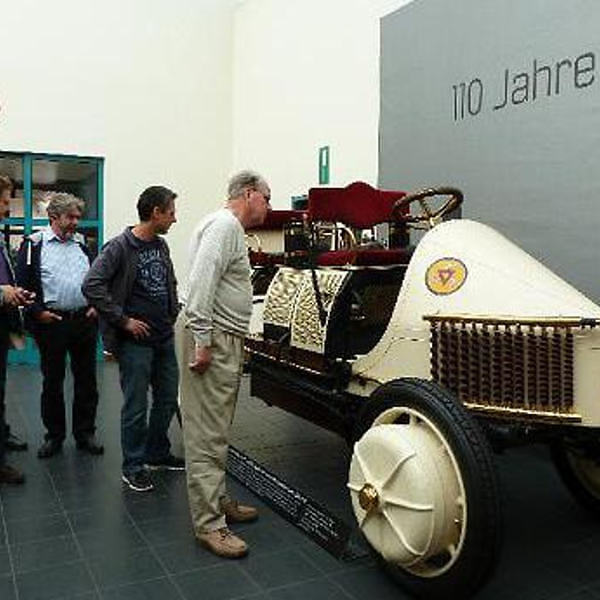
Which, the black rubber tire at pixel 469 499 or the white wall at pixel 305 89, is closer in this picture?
the black rubber tire at pixel 469 499

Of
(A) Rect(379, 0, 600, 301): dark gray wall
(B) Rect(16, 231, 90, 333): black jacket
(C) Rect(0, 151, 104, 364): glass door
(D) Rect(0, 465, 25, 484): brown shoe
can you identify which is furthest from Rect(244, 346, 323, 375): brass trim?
(C) Rect(0, 151, 104, 364): glass door

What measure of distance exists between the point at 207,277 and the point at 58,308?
166cm

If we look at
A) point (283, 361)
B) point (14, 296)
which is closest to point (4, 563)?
point (14, 296)

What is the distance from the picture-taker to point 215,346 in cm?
258

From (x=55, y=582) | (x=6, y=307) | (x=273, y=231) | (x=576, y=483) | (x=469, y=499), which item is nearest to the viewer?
(x=469, y=499)

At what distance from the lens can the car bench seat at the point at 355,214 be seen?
321 centimetres

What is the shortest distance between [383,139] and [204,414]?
3.68 meters

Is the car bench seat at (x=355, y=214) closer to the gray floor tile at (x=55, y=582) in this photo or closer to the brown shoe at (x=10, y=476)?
the gray floor tile at (x=55, y=582)

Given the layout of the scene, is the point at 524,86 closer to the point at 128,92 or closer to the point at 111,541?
the point at 111,541

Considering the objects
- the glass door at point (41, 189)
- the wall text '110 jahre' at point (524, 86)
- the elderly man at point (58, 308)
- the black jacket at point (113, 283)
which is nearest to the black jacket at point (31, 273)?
the elderly man at point (58, 308)

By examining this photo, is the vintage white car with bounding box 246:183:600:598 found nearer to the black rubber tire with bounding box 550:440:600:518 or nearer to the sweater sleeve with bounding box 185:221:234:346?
the black rubber tire with bounding box 550:440:600:518

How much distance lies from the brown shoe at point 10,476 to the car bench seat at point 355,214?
188cm

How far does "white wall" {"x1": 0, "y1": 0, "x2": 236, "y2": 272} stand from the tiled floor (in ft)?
15.2

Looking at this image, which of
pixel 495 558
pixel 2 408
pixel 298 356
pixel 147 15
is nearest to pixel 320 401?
pixel 298 356
